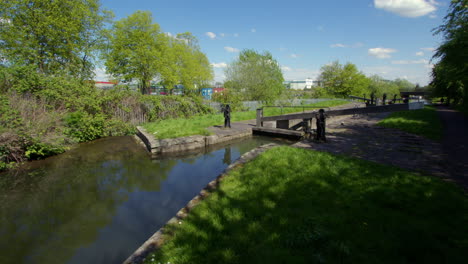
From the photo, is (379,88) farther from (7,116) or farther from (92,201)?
(7,116)

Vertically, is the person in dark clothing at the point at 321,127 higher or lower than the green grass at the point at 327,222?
higher

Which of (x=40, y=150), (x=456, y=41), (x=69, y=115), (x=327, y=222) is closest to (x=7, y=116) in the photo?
(x=40, y=150)

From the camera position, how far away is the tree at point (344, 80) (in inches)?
1564

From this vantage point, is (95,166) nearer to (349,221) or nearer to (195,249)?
(195,249)

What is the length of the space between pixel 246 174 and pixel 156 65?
61.8ft

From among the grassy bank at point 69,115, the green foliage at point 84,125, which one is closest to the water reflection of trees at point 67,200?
the grassy bank at point 69,115

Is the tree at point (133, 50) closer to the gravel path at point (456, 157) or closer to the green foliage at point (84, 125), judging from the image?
the green foliage at point (84, 125)

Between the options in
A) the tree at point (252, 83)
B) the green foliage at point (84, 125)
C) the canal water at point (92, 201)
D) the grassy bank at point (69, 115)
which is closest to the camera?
the canal water at point (92, 201)

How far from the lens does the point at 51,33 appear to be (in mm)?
14414

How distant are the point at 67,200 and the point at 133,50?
62.8 feet

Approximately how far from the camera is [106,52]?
2025 centimetres

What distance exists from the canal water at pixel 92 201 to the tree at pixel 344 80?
39.4 metres

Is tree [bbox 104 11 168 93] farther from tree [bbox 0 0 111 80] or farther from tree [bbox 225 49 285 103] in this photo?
tree [bbox 225 49 285 103]

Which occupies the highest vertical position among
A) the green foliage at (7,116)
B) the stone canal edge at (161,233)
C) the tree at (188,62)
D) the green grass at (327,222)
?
the tree at (188,62)
